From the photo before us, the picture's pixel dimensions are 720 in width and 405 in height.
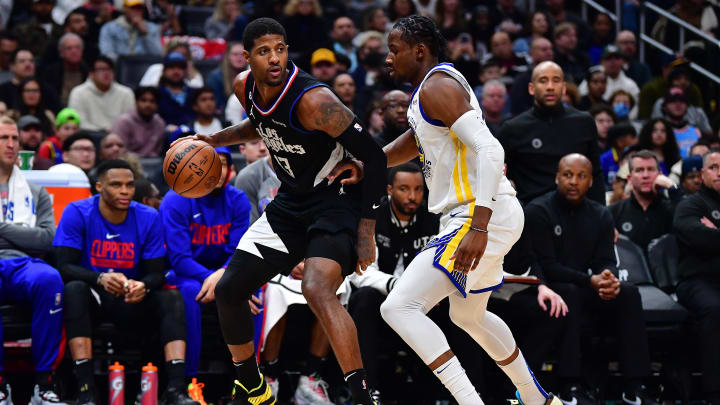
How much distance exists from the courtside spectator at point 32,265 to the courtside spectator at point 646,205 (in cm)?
452

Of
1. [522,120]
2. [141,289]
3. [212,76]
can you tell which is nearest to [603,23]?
[212,76]

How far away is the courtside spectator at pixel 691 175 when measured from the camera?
8.50 metres

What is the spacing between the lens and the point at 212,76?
11.4 meters

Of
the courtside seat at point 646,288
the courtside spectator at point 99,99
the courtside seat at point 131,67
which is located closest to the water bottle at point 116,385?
the courtside seat at point 646,288

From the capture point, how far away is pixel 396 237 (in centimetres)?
677

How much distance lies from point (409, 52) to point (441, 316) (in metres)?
2.33

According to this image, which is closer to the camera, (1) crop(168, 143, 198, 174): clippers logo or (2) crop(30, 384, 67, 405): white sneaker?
(1) crop(168, 143, 198, 174): clippers logo

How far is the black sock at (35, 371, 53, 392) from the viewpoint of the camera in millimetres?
6129

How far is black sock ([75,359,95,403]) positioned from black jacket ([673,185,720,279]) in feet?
14.1

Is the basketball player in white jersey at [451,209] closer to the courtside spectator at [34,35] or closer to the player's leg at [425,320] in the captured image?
the player's leg at [425,320]

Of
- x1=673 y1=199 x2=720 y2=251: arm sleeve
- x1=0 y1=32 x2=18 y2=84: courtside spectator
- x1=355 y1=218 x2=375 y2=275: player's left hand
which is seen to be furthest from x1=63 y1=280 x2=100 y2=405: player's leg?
x1=0 y1=32 x2=18 y2=84: courtside spectator

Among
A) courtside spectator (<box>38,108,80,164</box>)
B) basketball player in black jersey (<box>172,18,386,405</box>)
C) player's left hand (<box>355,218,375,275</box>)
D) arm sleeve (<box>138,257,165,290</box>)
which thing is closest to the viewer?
basketball player in black jersey (<box>172,18,386,405</box>)

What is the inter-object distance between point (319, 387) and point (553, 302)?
1.70m

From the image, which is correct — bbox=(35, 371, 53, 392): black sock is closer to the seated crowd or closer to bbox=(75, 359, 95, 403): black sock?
the seated crowd
